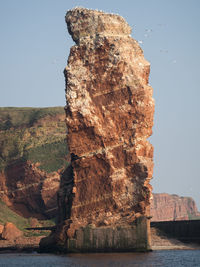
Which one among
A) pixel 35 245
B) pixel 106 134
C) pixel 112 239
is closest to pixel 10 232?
pixel 35 245

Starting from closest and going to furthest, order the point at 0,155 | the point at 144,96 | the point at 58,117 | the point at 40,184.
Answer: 1. the point at 144,96
2. the point at 40,184
3. the point at 0,155
4. the point at 58,117

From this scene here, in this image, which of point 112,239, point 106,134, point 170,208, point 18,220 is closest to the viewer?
point 112,239

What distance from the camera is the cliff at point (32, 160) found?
108 metres

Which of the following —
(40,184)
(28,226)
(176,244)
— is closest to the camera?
(176,244)

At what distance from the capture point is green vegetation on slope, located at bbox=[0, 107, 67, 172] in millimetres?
113062

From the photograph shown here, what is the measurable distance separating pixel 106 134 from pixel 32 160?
51.3m

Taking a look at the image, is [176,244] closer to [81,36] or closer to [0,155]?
[81,36]

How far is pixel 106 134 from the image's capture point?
61.6 meters

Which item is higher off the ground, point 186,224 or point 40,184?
point 40,184

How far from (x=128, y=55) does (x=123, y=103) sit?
194 inches

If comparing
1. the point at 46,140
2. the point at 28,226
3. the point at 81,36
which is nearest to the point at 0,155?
the point at 46,140

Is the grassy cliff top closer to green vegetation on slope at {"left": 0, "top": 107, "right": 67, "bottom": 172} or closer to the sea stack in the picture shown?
green vegetation on slope at {"left": 0, "top": 107, "right": 67, "bottom": 172}

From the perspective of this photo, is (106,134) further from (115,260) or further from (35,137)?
(35,137)

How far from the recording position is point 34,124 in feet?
402
